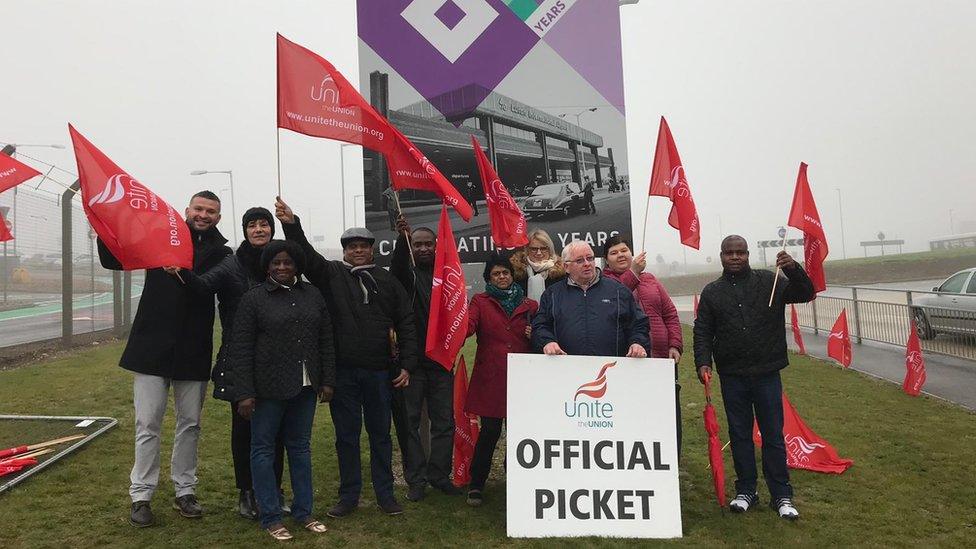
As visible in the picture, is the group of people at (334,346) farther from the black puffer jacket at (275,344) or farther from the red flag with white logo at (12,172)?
the red flag with white logo at (12,172)

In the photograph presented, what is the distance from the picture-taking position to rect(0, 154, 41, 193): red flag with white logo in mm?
4398

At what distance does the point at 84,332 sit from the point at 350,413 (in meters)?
14.8

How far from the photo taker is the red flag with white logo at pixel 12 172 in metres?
4.40

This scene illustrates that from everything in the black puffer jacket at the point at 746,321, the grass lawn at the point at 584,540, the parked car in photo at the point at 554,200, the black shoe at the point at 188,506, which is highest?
the parked car in photo at the point at 554,200

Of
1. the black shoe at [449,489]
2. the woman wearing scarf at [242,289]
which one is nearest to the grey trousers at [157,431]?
the woman wearing scarf at [242,289]

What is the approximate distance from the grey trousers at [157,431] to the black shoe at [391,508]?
52.2 inches

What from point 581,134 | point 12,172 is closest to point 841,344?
point 581,134

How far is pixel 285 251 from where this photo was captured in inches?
160

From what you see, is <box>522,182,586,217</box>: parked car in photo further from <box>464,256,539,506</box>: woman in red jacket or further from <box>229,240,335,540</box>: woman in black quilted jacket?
<box>229,240,335,540</box>: woman in black quilted jacket

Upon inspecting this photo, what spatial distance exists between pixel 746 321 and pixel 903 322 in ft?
29.7

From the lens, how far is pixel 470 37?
6.21 meters

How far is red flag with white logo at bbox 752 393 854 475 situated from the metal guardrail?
586cm

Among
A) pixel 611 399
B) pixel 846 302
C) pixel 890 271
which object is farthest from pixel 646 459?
pixel 890 271

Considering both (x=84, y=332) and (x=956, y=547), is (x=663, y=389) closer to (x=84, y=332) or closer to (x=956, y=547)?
(x=956, y=547)
